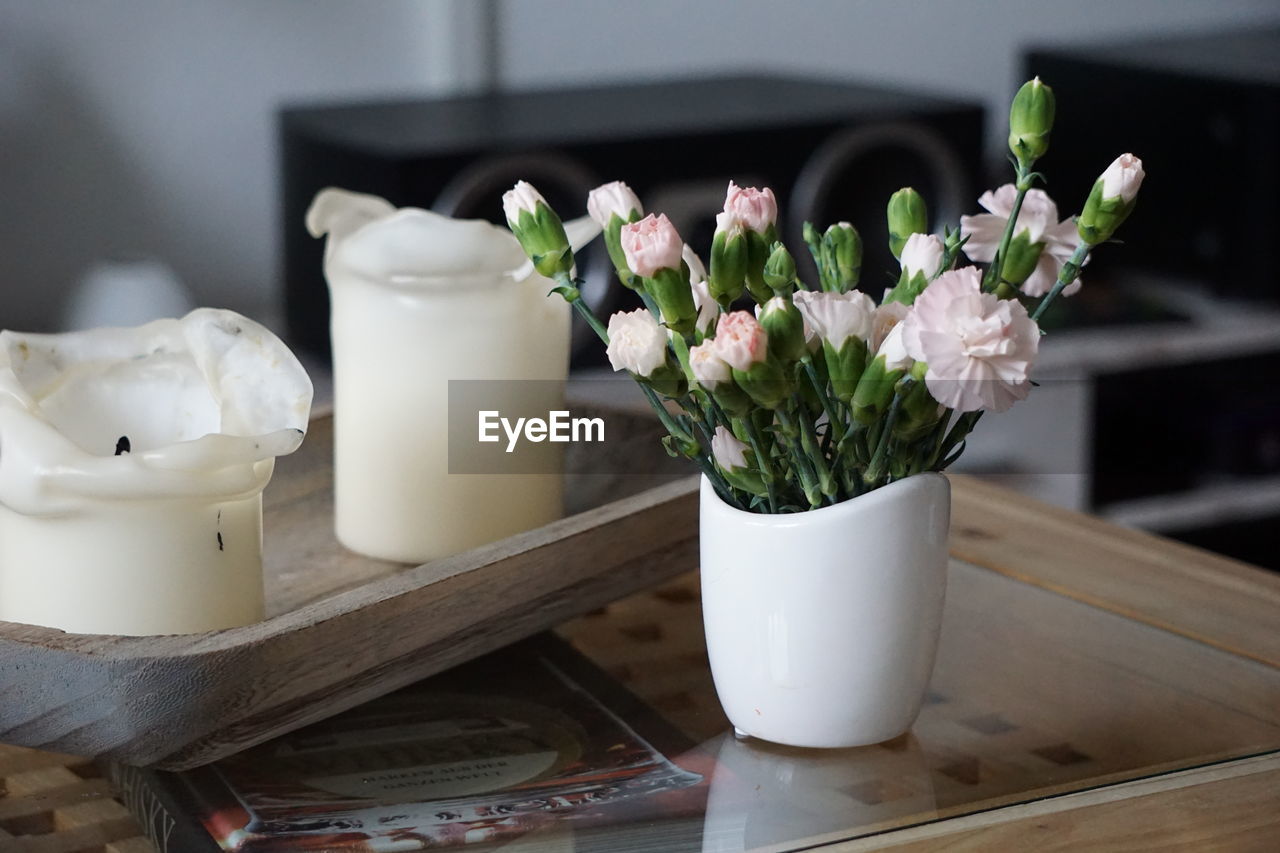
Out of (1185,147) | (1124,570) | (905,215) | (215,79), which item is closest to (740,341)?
(905,215)

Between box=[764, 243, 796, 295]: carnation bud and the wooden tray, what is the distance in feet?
0.49

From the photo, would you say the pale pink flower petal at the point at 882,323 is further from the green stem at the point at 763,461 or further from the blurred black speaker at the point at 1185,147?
the blurred black speaker at the point at 1185,147

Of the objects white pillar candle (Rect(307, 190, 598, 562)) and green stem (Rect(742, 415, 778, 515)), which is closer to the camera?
green stem (Rect(742, 415, 778, 515))

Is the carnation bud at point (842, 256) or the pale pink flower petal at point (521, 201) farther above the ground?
the pale pink flower petal at point (521, 201)

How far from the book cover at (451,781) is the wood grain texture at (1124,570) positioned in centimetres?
26

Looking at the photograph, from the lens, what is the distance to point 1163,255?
1928 millimetres

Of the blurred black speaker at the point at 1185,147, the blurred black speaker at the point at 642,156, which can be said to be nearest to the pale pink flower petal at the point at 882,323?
the blurred black speaker at the point at 642,156

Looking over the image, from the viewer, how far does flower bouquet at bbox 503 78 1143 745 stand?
513 millimetres

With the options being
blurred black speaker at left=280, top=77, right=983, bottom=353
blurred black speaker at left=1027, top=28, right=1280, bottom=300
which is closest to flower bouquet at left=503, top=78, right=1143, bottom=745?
blurred black speaker at left=280, top=77, right=983, bottom=353

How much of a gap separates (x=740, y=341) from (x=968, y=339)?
2.7 inches

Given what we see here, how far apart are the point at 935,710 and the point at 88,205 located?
133 centimetres

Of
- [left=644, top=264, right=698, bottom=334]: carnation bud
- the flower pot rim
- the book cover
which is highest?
[left=644, top=264, right=698, bottom=334]: carnation bud

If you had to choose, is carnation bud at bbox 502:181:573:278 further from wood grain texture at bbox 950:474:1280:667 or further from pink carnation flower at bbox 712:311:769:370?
wood grain texture at bbox 950:474:1280:667

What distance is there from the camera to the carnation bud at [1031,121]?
0.56m
